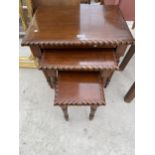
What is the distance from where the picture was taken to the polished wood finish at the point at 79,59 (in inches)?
41.7

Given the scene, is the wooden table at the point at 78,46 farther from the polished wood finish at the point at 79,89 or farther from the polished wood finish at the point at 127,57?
the polished wood finish at the point at 127,57

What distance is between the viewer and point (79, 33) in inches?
42.3

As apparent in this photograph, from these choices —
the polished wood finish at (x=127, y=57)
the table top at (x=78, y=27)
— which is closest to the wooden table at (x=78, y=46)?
the table top at (x=78, y=27)

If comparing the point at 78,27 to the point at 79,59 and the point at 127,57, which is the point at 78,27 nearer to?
the point at 79,59

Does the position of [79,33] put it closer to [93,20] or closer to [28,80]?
[93,20]

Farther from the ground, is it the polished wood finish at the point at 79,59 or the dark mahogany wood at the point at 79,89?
the polished wood finish at the point at 79,59

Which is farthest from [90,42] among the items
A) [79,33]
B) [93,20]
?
[93,20]

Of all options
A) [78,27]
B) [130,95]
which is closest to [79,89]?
[78,27]

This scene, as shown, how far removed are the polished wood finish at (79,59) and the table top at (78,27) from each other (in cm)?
7

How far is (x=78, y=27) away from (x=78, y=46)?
0.13 metres

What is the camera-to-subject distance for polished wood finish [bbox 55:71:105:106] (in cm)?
106

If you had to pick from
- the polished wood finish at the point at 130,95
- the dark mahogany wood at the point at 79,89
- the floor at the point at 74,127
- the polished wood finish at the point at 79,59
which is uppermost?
the polished wood finish at the point at 79,59

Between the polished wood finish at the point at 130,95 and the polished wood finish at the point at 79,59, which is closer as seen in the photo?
the polished wood finish at the point at 79,59
